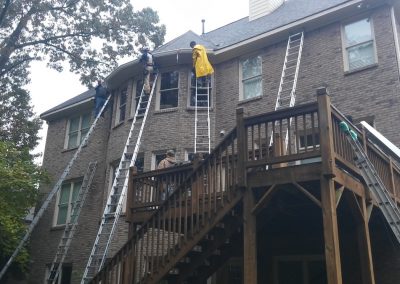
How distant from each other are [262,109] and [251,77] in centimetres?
142

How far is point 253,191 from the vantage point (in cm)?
782

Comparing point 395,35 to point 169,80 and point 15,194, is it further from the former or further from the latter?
point 15,194

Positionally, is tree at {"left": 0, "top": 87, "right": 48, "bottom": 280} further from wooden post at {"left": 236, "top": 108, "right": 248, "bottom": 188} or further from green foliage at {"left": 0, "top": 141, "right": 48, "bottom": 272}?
wooden post at {"left": 236, "top": 108, "right": 248, "bottom": 188}

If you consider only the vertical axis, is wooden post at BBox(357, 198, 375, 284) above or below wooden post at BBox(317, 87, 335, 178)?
below

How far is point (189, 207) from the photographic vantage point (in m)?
8.71

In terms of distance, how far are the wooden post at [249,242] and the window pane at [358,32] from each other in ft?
23.7

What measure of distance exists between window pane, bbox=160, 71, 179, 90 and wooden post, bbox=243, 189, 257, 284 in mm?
9032

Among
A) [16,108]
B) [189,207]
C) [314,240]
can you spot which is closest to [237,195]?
[189,207]

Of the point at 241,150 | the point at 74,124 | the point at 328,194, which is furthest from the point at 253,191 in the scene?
the point at 74,124

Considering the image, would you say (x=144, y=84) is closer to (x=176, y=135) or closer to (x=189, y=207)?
(x=176, y=135)

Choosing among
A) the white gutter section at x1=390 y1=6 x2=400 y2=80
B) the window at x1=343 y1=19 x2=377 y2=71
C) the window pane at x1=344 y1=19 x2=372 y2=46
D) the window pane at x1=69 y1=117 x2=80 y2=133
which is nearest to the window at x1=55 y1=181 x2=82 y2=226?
the window pane at x1=69 y1=117 x2=80 y2=133

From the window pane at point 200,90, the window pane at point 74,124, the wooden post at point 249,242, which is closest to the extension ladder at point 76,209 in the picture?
the window pane at point 74,124

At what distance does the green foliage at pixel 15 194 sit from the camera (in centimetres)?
1506

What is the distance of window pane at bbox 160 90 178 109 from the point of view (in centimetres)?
1596
